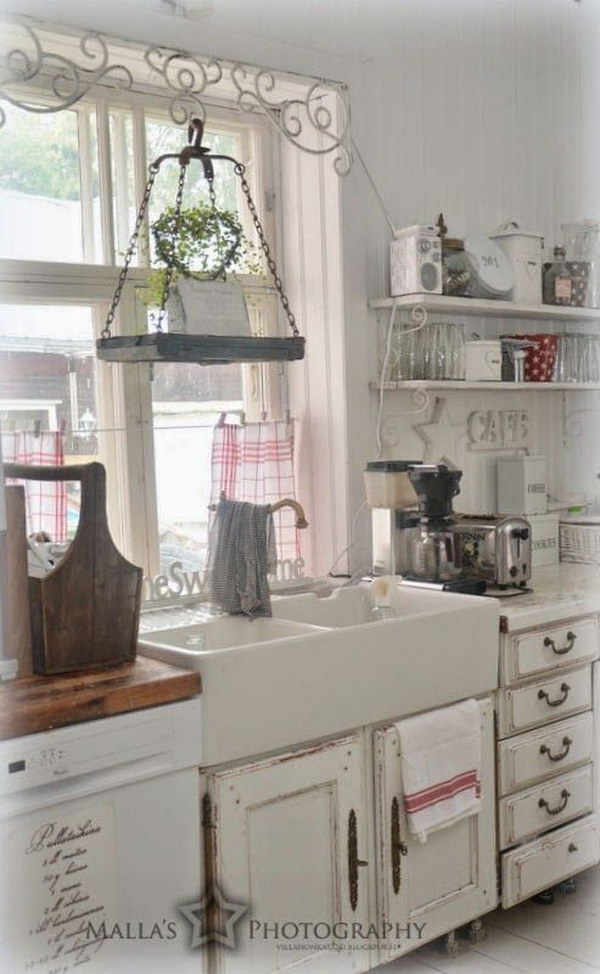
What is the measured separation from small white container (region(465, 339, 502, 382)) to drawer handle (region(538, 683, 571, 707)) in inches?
40.5

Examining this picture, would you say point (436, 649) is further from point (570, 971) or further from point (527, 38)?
point (527, 38)

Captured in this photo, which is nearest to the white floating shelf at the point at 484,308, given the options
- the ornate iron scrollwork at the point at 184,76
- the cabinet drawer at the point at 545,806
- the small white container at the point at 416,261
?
the small white container at the point at 416,261

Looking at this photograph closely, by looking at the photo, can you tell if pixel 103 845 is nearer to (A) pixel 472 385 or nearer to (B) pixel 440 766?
(B) pixel 440 766

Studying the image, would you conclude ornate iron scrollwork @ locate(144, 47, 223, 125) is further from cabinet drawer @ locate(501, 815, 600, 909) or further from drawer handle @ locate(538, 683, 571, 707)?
cabinet drawer @ locate(501, 815, 600, 909)

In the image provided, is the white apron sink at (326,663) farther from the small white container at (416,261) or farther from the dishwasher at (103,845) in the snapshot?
the small white container at (416,261)

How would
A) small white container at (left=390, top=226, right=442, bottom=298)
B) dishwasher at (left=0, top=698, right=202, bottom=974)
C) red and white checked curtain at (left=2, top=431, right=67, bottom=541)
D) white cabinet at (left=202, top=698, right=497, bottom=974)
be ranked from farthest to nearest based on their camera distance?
small white container at (left=390, top=226, right=442, bottom=298)
red and white checked curtain at (left=2, top=431, right=67, bottom=541)
white cabinet at (left=202, top=698, right=497, bottom=974)
dishwasher at (left=0, top=698, right=202, bottom=974)

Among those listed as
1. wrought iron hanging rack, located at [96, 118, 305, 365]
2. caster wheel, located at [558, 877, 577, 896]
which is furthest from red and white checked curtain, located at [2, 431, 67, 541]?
caster wheel, located at [558, 877, 577, 896]

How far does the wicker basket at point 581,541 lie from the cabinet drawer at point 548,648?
62 centimetres

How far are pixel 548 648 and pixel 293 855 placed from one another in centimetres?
99

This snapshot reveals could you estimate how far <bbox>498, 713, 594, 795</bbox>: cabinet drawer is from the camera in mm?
2906

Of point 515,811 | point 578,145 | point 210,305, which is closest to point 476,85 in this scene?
point 578,145

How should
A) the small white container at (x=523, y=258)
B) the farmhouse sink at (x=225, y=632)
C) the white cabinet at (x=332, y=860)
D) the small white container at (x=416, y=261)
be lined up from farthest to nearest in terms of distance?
the small white container at (x=523, y=258) → the small white container at (x=416, y=261) → the farmhouse sink at (x=225, y=632) → the white cabinet at (x=332, y=860)

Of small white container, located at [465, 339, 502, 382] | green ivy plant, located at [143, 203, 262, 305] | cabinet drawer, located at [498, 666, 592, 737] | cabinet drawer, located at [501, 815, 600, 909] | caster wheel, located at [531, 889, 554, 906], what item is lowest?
caster wheel, located at [531, 889, 554, 906]

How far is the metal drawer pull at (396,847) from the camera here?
2.62 meters
